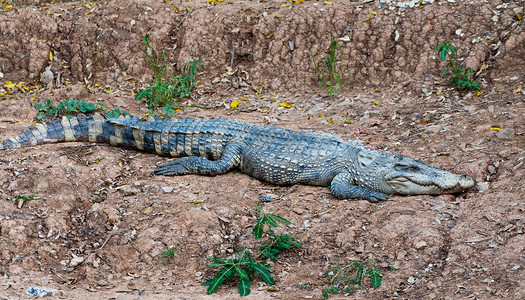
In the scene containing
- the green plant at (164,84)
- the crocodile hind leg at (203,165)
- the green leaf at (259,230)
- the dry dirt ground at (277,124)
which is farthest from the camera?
the green plant at (164,84)

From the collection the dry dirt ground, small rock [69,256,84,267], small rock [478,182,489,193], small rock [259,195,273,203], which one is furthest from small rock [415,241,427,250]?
small rock [69,256,84,267]

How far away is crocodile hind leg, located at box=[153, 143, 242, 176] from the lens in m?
6.02

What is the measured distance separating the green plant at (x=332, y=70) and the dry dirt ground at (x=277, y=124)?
4.6 inches

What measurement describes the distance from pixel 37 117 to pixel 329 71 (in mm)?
4607

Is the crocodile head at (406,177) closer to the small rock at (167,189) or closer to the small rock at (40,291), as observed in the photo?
the small rock at (167,189)

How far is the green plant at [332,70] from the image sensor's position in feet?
25.9

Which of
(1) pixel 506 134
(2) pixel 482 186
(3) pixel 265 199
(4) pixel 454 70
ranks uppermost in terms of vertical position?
(4) pixel 454 70

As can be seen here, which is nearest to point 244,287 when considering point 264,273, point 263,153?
point 264,273

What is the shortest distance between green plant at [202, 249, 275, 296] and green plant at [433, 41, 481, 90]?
437 cm

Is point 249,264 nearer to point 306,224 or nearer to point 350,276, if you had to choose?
point 350,276

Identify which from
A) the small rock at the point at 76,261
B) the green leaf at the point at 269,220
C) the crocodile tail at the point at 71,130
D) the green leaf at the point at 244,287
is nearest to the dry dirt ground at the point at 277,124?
the small rock at the point at 76,261

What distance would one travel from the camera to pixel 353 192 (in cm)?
536

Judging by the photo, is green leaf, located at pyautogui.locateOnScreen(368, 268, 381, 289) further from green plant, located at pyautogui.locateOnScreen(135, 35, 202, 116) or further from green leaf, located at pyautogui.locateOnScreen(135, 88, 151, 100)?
green leaf, located at pyautogui.locateOnScreen(135, 88, 151, 100)

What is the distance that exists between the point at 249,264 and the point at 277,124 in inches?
139
